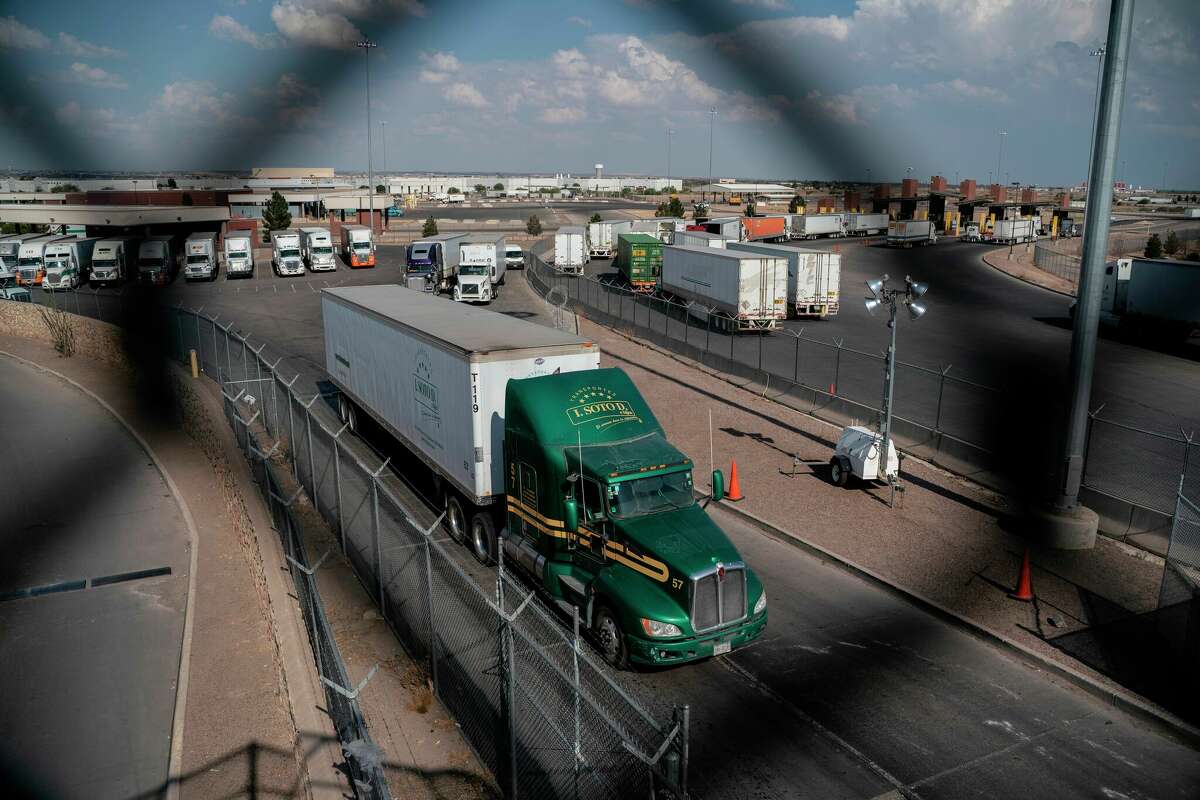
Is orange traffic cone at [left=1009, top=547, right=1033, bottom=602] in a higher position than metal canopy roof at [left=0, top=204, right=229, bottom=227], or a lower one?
lower

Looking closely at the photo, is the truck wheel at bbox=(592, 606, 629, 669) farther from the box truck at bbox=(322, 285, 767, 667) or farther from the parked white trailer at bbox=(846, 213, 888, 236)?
the parked white trailer at bbox=(846, 213, 888, 236)

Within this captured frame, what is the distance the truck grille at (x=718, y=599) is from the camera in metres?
8.71

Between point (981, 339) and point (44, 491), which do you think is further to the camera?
point (981, 339)

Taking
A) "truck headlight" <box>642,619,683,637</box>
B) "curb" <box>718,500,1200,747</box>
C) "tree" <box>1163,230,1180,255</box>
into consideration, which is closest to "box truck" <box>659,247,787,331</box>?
"curb" <box>718,500,1200,747</box>

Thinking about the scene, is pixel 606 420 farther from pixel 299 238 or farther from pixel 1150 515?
pixel 299 238

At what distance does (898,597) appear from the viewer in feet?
37.5

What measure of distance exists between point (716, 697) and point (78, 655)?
6.70m

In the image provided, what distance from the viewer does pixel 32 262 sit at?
150ft

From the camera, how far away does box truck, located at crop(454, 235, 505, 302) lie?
1535 inches

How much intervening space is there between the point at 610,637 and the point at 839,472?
26.3 feet

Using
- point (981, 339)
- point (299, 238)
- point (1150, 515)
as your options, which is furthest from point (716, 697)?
point (299, 238)

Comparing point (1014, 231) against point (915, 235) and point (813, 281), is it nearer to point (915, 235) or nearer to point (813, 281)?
point (915, 235)

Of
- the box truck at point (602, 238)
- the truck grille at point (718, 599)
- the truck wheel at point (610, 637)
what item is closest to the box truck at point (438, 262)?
the box truck at point (602, 238)

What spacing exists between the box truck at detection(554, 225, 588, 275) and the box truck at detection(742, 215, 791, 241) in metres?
16.9
